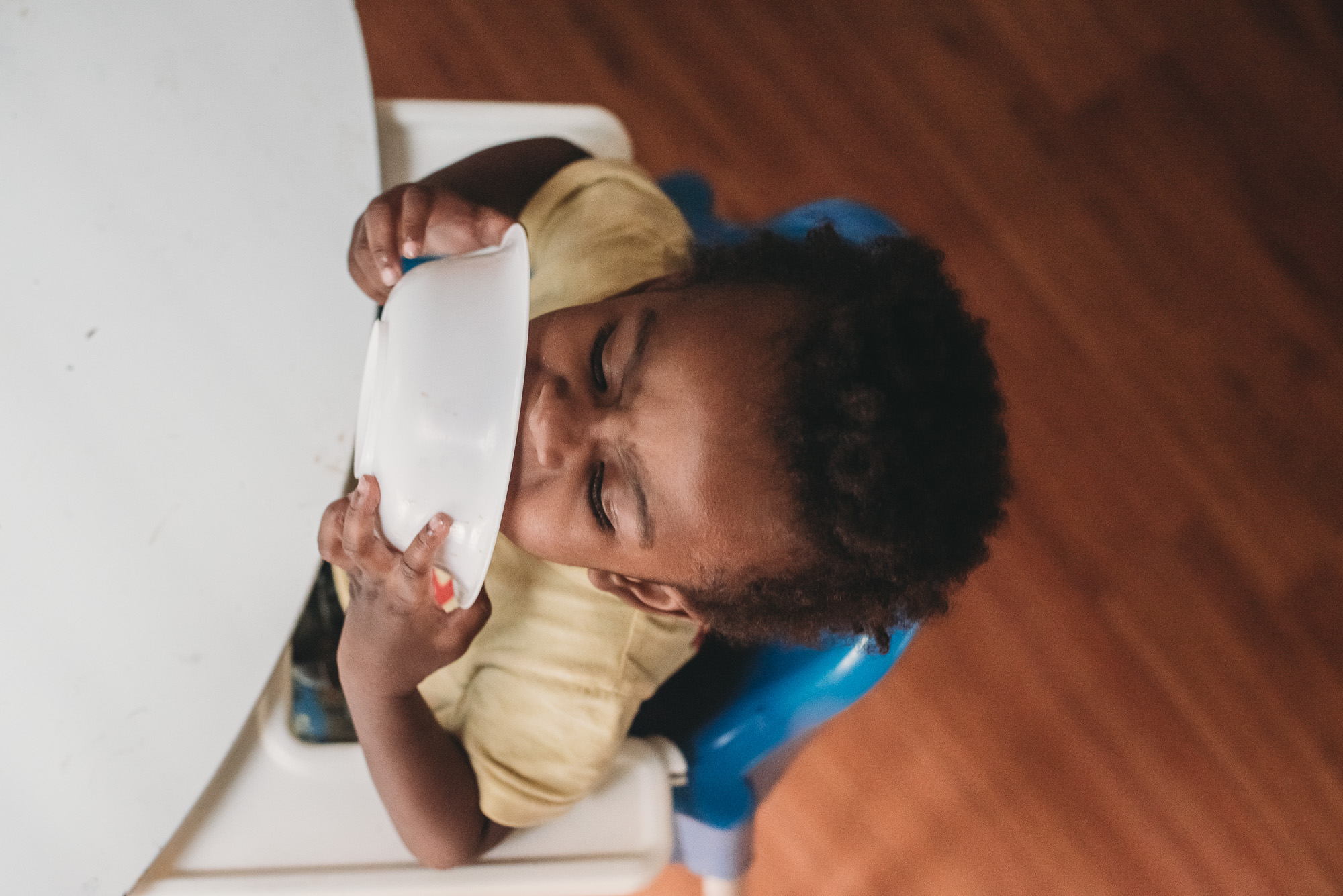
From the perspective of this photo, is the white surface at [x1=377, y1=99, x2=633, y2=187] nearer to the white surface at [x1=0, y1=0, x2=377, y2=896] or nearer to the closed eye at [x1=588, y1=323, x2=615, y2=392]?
the white surface at [x1=0, y1=0, x2=377, y2=896]

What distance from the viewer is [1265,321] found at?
4.64 feet

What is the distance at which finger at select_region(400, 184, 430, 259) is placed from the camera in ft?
1.97

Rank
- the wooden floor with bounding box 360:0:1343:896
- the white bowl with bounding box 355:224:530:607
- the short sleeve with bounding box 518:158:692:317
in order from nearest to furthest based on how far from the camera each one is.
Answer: the white bowl with bounding box 355:224:530:607
the short sleeve with bounding box 518:158:692:317
the wooden floor with bounding box 360:0:1343:896

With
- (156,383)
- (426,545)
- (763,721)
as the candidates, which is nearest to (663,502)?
(426,545)

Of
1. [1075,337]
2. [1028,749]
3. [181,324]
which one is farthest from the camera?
[1075,337]

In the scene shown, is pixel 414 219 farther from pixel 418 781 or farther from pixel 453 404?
pixel 418 781

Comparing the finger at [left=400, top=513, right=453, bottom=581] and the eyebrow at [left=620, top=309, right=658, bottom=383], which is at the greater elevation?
the eyebrow at [left=620, top=309, right=658, bottom=383]

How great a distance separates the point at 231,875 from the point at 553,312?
401 millimetres

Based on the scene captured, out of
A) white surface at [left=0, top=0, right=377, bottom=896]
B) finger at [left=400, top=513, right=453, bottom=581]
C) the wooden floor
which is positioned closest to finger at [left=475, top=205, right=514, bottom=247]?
white surface at [left=0, top=0, right=377, bottom=896]

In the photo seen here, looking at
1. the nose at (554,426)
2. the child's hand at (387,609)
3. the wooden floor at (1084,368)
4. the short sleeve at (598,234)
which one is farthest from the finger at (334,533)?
the wooden floor at (1084,368)

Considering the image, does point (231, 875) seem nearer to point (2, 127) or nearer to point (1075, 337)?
point (2, 127)

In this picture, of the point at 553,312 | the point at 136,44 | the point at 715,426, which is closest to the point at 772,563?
the point at 715,426

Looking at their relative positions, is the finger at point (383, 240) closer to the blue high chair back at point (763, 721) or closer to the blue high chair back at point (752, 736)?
the blue high chair back at point (763, 721)

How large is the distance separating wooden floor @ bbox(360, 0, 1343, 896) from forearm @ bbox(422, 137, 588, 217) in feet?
2.05
